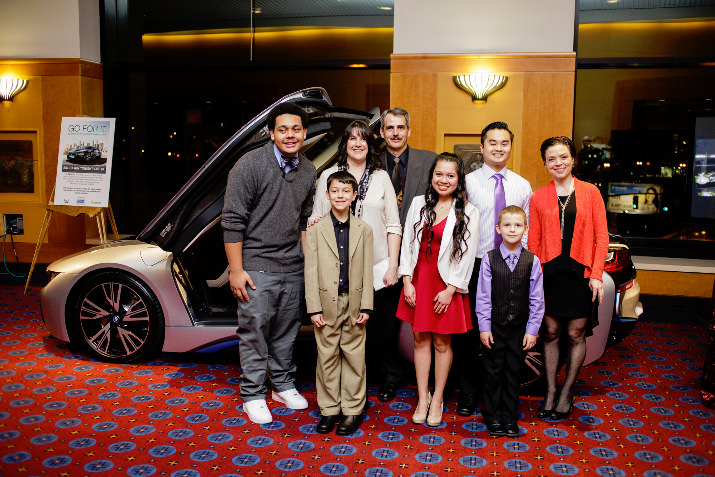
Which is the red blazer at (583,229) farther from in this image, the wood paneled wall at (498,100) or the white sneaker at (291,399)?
the wood paneled wall at (498,100)

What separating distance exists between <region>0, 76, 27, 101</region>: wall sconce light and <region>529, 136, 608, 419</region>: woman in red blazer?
6257 mm

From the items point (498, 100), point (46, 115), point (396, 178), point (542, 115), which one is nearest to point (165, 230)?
point (396, 178)

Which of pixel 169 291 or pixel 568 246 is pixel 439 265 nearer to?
pixel 568 246

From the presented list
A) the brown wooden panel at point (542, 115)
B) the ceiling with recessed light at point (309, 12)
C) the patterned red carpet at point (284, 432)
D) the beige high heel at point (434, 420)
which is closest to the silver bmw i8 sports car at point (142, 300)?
the patterned red carpet at point (284, 432)

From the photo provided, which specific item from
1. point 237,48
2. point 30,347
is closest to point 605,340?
point 30,347

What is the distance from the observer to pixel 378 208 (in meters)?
3.19

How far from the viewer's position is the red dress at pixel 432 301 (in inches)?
119

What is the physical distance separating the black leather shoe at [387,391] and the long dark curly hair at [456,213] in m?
0.95

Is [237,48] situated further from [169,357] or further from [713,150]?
[713,150]

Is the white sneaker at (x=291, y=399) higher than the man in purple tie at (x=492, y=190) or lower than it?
lower

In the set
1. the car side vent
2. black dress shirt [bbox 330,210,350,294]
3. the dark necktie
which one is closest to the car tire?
the car side vent

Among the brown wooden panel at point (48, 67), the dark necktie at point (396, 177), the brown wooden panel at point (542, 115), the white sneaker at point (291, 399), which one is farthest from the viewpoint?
the brown wooden panel at point (48, 67)

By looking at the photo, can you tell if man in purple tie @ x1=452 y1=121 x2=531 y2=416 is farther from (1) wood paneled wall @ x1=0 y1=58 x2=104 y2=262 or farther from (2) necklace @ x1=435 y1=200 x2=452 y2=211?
(1) wood paneled wall @ x1=0 y1=58 x2=104 y2=262

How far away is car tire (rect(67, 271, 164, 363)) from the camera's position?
376 cm
